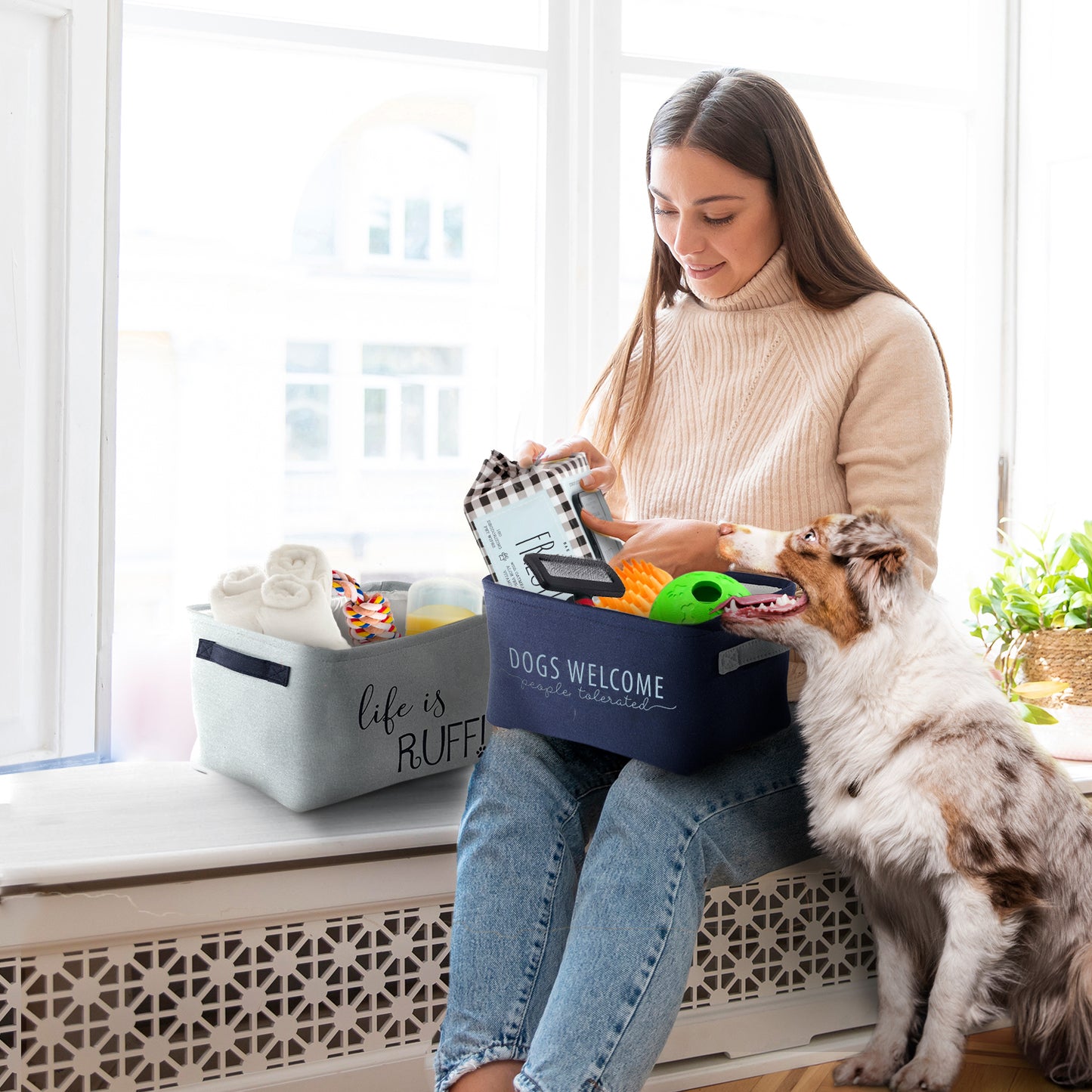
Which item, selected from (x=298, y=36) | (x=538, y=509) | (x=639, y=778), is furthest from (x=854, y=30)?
(x=639, y=778)

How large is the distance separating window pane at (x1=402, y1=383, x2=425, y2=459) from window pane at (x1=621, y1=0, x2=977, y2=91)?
75cm

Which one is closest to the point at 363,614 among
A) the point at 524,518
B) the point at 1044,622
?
the point at 524,518

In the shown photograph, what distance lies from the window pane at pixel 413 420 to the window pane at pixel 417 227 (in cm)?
23

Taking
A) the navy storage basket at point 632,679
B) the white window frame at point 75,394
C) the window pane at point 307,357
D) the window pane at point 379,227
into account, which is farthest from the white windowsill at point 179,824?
the window pane at point 379,227

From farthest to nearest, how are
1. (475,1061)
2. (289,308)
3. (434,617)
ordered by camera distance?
(289,308) → (434,617) → (475,1061)

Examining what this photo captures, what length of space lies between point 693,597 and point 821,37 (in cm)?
155

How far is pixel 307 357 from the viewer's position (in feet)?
6.05

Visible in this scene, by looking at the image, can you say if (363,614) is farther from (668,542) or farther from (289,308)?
(289,308)

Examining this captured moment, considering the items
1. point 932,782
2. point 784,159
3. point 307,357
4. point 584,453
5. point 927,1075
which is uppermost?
point 784,159

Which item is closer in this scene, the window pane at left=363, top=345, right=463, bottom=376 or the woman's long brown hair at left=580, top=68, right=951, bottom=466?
the woman's long brown hair at left=580, top=68, right=951, bottom=466

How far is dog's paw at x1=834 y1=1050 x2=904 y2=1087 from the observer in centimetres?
119

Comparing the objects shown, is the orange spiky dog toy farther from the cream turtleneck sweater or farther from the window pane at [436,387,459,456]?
the window pane at [436,387,459,456]

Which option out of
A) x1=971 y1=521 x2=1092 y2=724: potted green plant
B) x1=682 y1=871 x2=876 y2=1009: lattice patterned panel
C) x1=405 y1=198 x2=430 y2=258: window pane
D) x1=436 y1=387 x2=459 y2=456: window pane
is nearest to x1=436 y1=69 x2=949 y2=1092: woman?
x1=682 y1=871 x2=876 y2=1009: lattice patterned panel

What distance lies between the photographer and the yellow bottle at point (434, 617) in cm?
139
